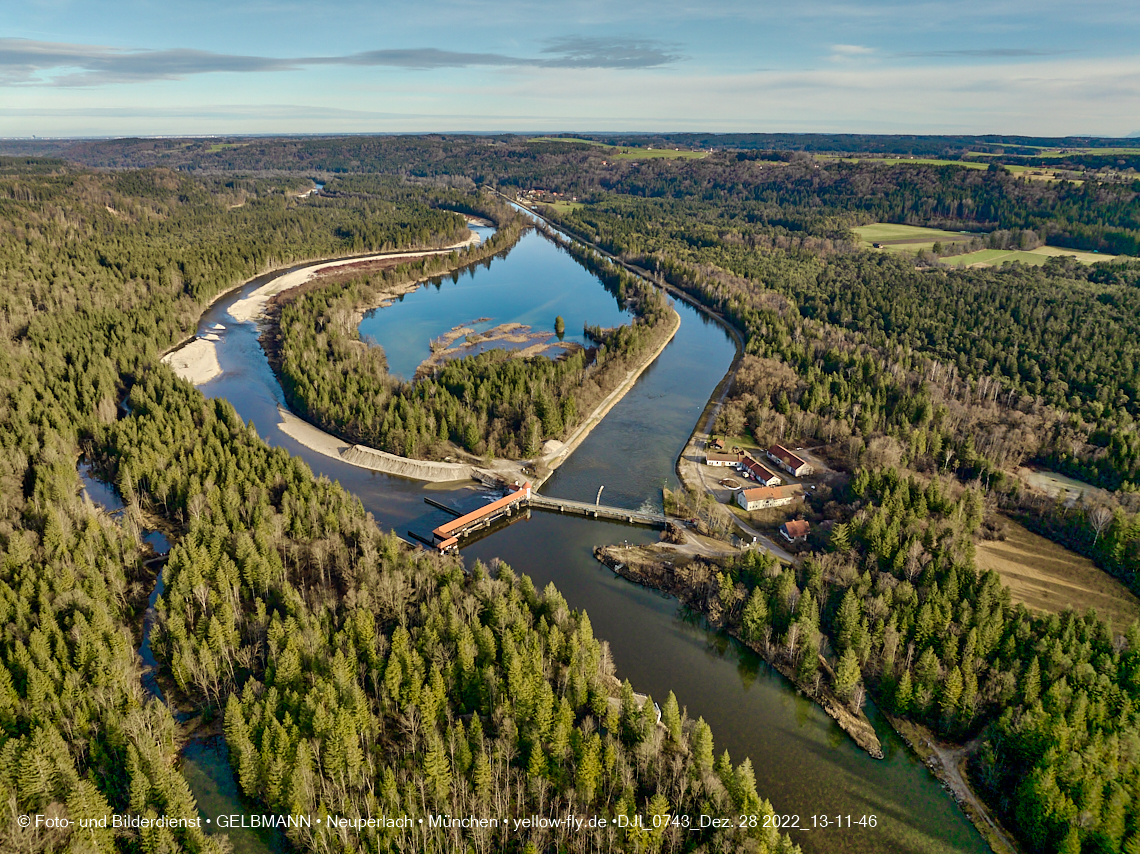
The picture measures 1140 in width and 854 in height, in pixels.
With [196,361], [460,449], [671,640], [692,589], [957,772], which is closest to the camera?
[957,772]

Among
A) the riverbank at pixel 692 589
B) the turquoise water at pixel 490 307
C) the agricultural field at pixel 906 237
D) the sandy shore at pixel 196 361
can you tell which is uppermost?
the agricultural field at pixel 906 237

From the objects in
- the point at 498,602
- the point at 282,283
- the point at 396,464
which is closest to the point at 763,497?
the point at 498,602

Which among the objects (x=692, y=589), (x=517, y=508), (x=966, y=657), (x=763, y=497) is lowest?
(x=692, y=589)

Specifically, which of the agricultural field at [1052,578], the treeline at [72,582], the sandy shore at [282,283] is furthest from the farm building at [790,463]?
the sandy shore at [282,283]

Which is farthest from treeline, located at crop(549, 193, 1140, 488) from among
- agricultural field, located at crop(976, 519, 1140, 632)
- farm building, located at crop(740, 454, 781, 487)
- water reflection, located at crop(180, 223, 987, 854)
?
water reflection, located at crop(180, 223, 987, 854)

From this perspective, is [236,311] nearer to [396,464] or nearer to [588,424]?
[396,464]

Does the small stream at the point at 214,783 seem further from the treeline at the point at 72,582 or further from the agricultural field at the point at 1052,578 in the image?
the agricultural field at the point at 1052,578

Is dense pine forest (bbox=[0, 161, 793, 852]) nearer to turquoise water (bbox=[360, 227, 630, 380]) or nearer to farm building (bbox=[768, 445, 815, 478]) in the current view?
farm building (bbox=[768, 445, 815, 478])
